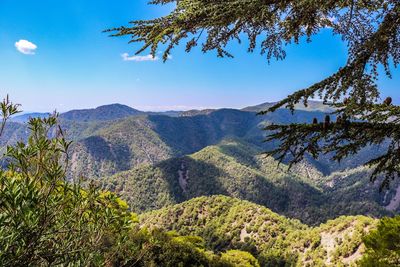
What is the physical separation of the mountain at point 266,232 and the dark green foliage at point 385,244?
2094 cm

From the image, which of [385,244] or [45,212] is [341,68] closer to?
[45,212]

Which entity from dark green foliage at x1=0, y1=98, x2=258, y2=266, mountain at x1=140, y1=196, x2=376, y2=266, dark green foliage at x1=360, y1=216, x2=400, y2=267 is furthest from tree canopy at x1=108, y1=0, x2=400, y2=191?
mountain at x1=140, y1=196, x2=376, y2=266

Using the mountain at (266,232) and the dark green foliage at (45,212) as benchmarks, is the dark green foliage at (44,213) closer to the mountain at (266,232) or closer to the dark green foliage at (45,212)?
the dark green foliage at (45,212)

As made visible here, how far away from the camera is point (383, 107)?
3.99 meters

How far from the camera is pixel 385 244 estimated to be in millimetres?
11422

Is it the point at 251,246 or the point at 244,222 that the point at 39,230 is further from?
the point at 244,222

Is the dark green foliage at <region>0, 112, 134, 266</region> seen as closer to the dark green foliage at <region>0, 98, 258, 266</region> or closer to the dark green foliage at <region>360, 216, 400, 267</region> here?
the dark green foliage at <region>0, 98, 258, 266</region>

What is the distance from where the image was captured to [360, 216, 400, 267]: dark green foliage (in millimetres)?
10266

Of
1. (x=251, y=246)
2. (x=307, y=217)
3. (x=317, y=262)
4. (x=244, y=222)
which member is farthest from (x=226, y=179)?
(x=317, y=262)

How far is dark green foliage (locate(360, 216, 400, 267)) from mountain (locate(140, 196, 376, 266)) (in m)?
20.9

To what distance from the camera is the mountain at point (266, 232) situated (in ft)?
166

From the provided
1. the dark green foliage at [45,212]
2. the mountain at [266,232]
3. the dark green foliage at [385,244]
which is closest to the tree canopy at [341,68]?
the dark green foliage at [45,212]

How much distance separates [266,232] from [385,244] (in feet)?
222

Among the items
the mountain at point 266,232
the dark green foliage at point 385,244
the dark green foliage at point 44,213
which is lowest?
the mountain at point 266,232
